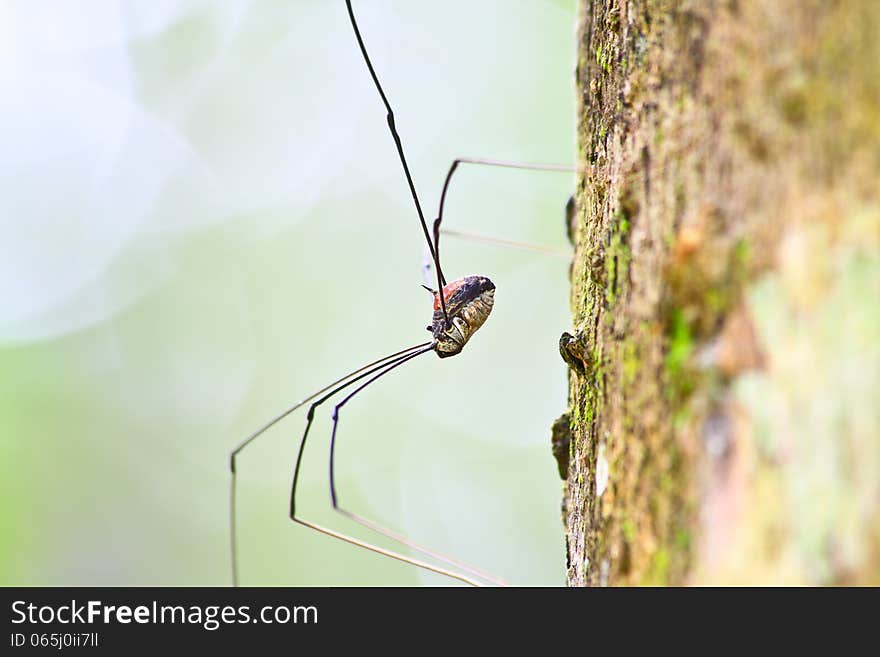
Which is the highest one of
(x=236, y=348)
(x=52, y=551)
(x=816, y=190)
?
(x=236, y=348)

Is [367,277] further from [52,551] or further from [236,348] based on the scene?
[52,551]

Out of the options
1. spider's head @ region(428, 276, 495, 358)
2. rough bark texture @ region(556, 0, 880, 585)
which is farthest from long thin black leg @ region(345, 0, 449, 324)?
rough bark texture @ region(556, 0, 880, 585)

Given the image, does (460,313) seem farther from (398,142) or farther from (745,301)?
(745,301)

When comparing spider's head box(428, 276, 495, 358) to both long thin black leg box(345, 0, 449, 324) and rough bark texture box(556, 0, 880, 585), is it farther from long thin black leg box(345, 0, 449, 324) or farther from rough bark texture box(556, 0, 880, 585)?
rough bark texture box(556, 0, 880, 585)

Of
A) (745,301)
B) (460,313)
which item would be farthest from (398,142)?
(745,301)

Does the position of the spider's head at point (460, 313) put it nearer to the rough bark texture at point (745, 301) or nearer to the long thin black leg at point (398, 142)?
the long thin black leg at point (398, 142)
